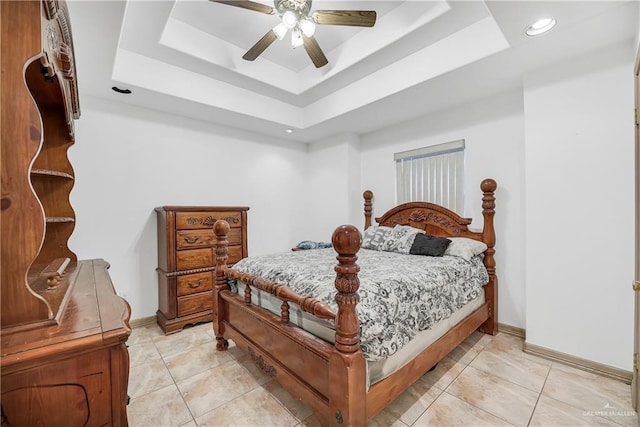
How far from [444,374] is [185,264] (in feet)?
8.77

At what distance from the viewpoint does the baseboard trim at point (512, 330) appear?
267 cm

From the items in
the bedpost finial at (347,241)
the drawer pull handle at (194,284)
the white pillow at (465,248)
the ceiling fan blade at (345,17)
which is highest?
the ceiling fan blade at (345,17)

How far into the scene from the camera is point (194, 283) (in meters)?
3.01

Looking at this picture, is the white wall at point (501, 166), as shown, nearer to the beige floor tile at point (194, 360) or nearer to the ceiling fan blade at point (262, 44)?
the ceiling fan blade at point (262, 44)

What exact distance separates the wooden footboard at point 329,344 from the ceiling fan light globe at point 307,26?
1617 millimetres

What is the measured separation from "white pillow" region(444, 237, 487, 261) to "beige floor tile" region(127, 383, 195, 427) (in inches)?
97.6

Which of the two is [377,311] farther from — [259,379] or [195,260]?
[195,260]

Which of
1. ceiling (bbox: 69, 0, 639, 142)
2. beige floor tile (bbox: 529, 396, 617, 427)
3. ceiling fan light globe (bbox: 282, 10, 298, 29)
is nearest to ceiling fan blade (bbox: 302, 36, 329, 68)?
ceiling fan light globe (bbox: 282, 10, 298, 29)

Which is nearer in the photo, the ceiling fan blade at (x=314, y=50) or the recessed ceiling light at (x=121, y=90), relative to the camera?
the ceiling fan blade at (x=314, y=50)

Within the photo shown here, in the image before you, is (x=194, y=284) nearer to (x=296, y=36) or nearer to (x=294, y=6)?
(x=296, y=36)

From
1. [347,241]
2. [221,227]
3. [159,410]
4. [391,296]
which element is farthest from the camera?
[221,227]

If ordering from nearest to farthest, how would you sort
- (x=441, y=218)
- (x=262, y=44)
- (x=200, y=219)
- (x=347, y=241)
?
(x=347, y=241) → (x=262, y=44) → (x=200, y=219) → (x=441, y=218)

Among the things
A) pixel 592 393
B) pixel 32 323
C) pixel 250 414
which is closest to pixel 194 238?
pixel 250 414

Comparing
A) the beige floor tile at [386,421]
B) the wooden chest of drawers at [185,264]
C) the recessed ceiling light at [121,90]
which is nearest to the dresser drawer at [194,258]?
the wooden chest of drawers at [185,264]
